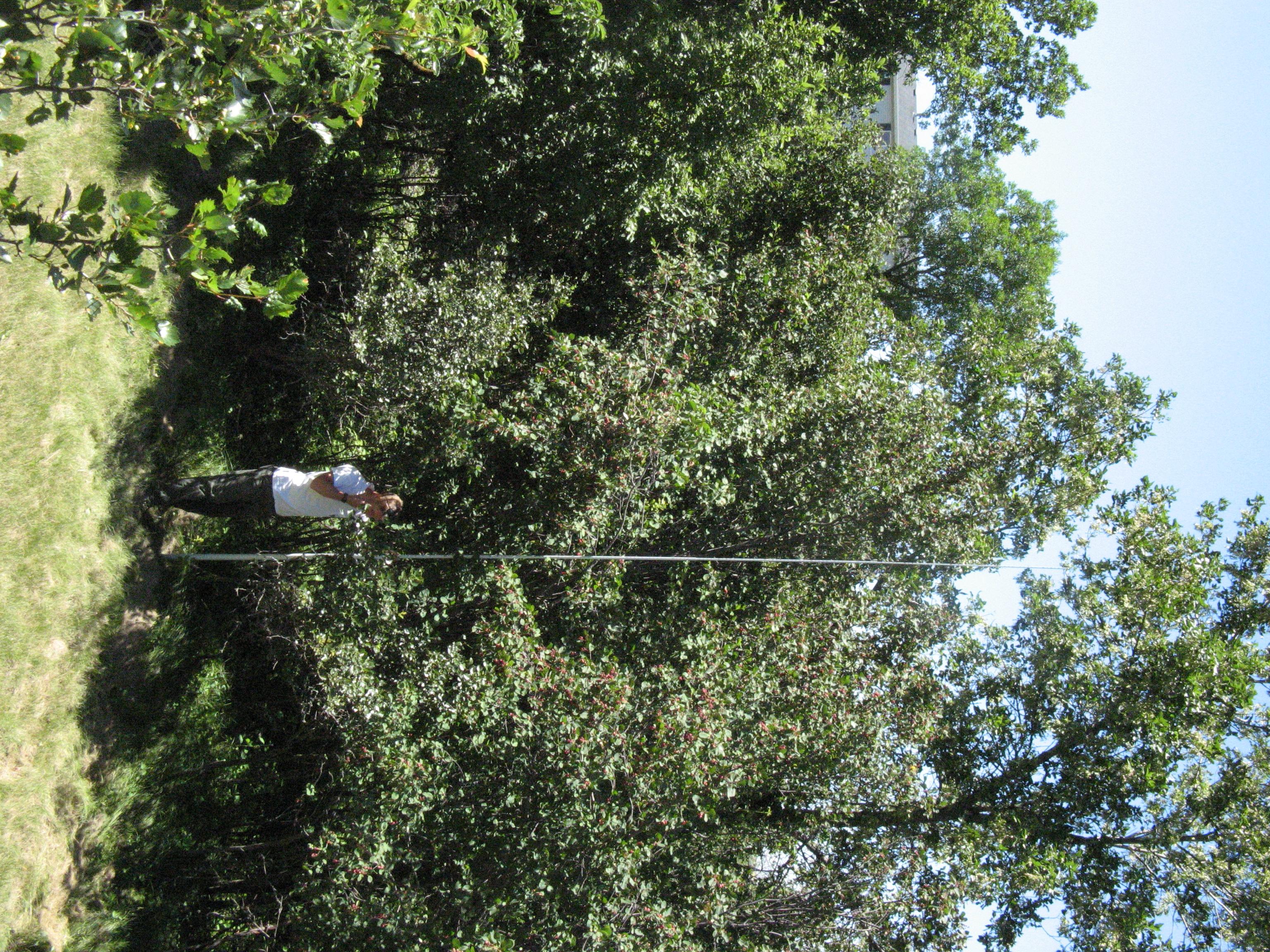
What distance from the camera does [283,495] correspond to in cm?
674

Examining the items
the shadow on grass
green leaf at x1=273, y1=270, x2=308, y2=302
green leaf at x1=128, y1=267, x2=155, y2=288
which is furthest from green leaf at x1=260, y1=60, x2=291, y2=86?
the shadow on grass

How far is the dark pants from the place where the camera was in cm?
684

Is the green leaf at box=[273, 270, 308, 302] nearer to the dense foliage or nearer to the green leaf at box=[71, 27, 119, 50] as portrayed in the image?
the green leaf at box=[71, 27, 119, 50]

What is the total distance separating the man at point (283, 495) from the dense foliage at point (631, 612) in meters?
0.56

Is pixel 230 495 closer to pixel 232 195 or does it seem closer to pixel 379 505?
pixel 379 505

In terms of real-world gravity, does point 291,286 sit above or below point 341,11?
below

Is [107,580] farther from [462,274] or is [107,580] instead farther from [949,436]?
[949,436]

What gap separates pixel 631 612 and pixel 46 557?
464 centimetres

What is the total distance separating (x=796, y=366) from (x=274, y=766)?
21.5 feet

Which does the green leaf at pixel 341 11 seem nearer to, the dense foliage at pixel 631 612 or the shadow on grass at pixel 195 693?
the dense foliage at pixel 631 612

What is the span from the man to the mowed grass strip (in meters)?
0.71

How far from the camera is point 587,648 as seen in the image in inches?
283

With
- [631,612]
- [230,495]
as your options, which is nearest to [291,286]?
[230,495]

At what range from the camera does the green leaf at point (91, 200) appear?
3.98 metres
